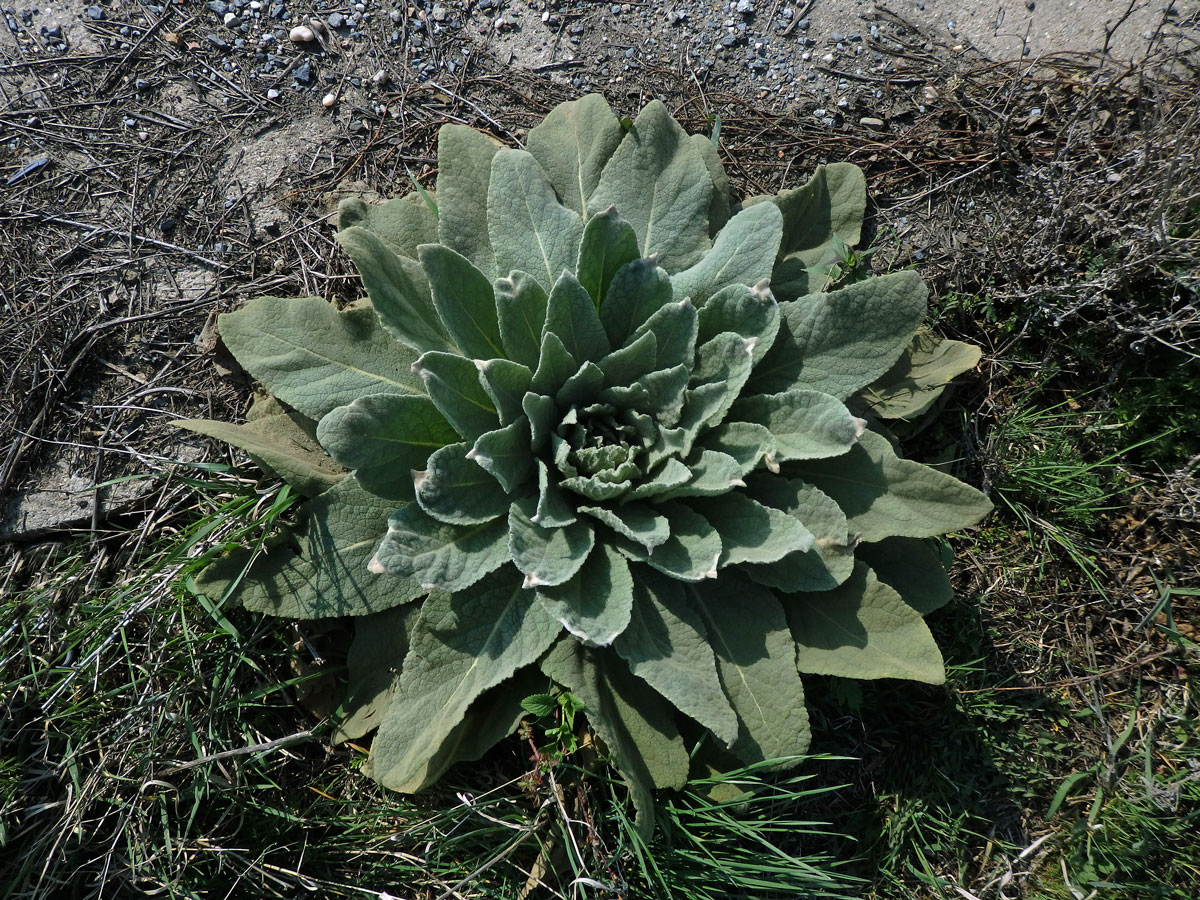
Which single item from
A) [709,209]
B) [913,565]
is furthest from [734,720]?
[709,209]

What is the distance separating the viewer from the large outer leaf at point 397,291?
7.97 feet

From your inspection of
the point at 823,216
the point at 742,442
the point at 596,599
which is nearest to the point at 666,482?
the point at 742,442

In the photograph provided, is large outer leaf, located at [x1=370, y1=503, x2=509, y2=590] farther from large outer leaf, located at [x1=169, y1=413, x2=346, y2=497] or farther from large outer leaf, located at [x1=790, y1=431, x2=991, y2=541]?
large outer leaf, located at [x1=790, y1=431, x2=991, y2=541]

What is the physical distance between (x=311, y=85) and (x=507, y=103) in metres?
0.87

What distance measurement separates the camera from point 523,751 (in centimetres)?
293

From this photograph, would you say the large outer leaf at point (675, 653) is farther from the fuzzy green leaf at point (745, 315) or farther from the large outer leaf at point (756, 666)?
the fuzzy green leaf at point (745, 315)

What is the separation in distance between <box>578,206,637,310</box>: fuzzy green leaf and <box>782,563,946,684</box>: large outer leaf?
48.2 inches

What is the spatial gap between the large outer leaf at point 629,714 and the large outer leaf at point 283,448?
921mm

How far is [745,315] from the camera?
100.0 inches

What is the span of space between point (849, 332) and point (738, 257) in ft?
1.43

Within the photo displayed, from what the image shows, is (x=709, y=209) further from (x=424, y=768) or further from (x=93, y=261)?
(x=93, y=261)

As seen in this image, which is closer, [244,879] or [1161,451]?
[244,879]

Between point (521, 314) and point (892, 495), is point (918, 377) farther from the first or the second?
point (521, 314)

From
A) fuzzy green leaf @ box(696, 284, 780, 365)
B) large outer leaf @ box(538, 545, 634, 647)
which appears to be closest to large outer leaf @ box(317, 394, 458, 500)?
large outer leaf @ box(538, 545, 634, 647)
